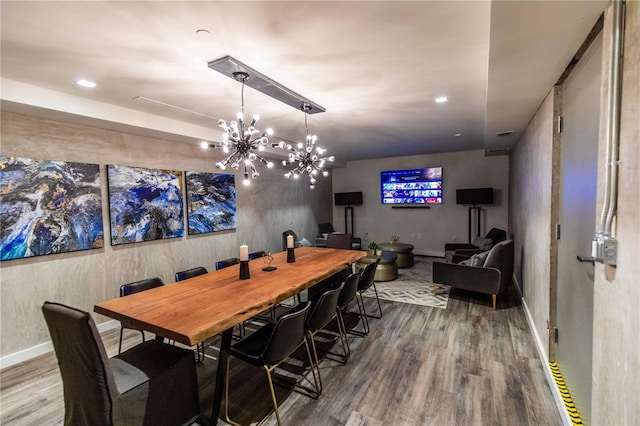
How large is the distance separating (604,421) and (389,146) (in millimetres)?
5301

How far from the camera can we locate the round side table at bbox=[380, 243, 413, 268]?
592 cm

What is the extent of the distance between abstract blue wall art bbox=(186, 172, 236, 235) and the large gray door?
14.3 ft

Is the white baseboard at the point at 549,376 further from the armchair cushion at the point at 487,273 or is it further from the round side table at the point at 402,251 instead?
the round side table at the point at 402,251

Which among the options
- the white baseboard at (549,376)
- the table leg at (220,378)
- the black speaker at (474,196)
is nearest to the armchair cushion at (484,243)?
the black speaker at (474,196)

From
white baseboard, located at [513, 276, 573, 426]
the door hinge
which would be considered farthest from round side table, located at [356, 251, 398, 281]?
the door hinge

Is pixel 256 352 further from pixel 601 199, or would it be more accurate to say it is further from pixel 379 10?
pixel 379 10

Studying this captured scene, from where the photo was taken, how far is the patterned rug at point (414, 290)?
4242mm

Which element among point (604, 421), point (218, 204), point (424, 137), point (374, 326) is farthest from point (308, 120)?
point (604, 421)

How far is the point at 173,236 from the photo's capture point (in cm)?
418

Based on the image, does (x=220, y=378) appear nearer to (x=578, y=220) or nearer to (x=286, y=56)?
(x=286, y=56)

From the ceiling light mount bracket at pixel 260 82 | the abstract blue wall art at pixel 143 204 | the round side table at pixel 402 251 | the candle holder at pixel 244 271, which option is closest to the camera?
the ceiling light mount bracket at pixel 260 82

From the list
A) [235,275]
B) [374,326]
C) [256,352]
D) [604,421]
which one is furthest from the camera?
[374,326]

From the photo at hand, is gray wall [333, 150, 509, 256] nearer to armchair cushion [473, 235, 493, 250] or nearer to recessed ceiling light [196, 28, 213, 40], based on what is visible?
armchair cushion [473, 235, 493, 250]

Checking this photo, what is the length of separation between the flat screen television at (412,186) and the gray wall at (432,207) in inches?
5.6
